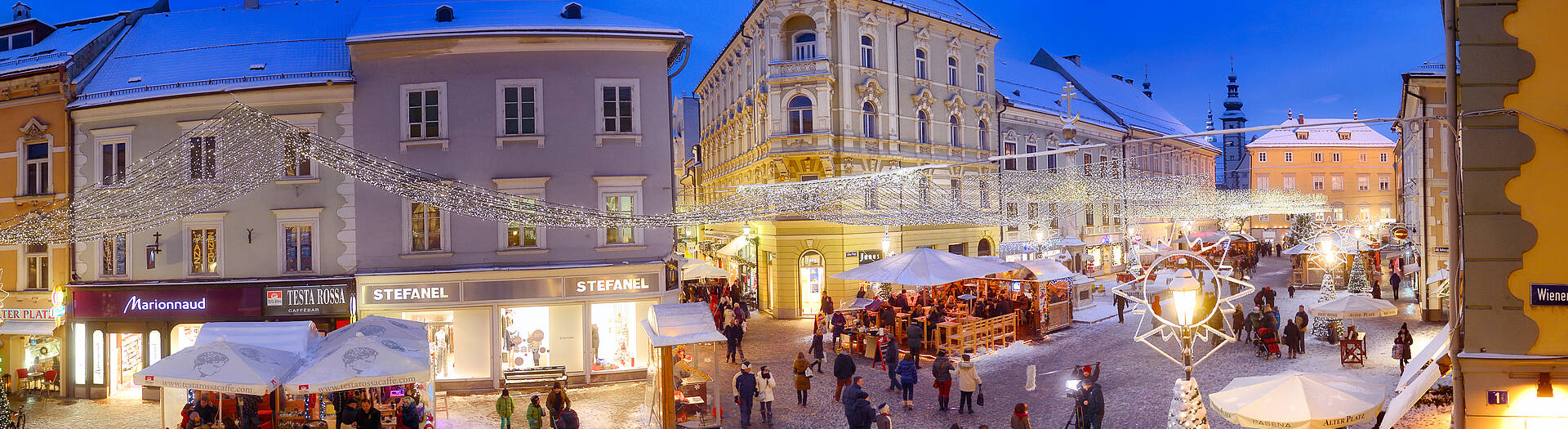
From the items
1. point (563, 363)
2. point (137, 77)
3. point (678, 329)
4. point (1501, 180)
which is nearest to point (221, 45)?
point (137, 77)

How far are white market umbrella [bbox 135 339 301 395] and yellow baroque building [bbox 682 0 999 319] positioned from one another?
1674cm

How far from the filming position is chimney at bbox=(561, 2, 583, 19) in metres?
20.8


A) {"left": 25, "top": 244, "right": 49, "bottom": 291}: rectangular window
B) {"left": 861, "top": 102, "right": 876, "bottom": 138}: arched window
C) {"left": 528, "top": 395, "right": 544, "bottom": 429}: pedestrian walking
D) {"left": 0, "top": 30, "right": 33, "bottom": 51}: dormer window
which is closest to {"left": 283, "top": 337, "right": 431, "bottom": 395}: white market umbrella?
{"left": 528, "top": 395, "right": 544, "bottom": 429}: pedestrian walking

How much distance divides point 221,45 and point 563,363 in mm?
12269

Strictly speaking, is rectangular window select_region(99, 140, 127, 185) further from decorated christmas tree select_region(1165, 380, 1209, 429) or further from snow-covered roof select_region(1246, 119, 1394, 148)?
snow-covered roof select_region(1246, 119, 1394, 148)

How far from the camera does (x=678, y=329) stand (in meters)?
15.2

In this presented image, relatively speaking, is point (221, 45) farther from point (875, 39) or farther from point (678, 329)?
point (875, 39)

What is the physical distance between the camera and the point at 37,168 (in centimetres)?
2016

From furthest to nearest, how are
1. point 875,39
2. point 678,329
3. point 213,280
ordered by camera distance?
point 875,39 → point 213,280 → point 678,329

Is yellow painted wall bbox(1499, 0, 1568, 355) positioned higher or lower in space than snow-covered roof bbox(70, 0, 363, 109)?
lower

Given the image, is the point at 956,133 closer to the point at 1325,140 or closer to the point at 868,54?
the point at 868,54

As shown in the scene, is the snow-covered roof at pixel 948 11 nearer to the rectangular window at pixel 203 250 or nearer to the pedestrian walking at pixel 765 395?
the pedestrian walking at pixel 765 395

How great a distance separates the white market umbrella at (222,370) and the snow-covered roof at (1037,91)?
31.7 meters

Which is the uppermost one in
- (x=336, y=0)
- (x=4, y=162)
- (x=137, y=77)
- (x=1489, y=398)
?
(x=336, y=0)
